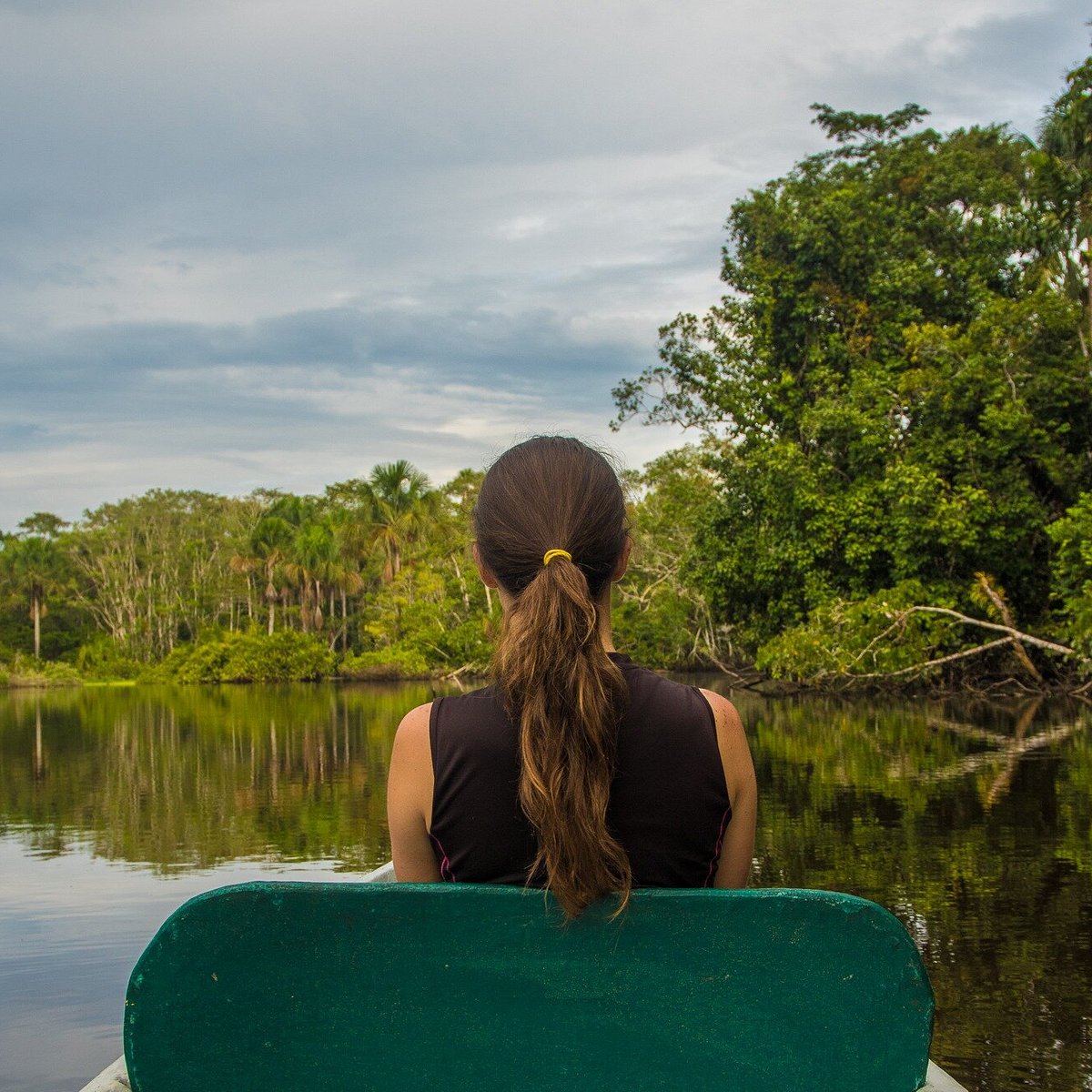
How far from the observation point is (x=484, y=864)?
1.48 meters

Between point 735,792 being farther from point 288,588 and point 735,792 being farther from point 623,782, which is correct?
point 288,588

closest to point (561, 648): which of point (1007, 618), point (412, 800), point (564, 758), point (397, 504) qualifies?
point (564, 758)

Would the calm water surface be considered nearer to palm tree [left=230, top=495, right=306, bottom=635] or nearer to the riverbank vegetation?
the riverbank vegetation

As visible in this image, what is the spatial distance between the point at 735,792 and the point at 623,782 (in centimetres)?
16

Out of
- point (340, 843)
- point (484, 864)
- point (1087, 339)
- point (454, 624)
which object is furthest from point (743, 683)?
point (484, 864)

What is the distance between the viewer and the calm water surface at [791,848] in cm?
393

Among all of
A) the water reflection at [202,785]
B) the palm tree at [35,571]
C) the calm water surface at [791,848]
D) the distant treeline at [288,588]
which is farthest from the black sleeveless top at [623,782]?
the palm tree at [35,571]

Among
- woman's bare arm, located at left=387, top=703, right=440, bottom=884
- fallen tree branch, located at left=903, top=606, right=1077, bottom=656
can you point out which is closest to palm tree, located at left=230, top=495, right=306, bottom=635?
fallen tree branch, located at left=903, top=606, right=1077, bottom=656

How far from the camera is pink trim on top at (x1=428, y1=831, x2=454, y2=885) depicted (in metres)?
1.50

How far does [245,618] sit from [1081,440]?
40.1m

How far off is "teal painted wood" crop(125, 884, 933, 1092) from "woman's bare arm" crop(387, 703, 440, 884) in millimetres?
192

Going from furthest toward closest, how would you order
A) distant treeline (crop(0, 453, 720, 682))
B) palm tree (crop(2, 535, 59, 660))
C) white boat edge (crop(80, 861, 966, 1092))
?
palm tree (crop(2, 535, 59, 660))
distant treeline (crop(0, 453, 720, 682))
white boat edge (crop(80, 861, 966, 1092))

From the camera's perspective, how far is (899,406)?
1873 centimetres

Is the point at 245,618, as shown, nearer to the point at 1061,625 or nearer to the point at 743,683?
the point at 743,683
